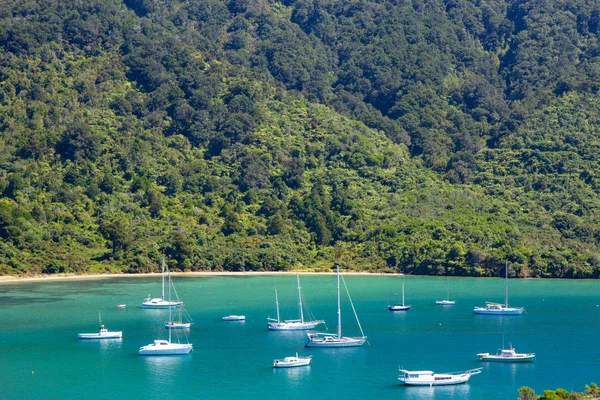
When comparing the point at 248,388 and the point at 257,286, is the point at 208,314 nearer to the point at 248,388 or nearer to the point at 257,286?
the point at 257,286

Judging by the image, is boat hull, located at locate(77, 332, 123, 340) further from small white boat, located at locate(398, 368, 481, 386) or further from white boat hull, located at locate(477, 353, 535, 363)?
white boat hull, located at locate(477, 353, 535, 363)

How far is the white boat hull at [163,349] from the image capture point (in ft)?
300

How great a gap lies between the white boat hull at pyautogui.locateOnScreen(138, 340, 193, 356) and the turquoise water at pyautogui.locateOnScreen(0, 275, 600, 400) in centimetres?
88

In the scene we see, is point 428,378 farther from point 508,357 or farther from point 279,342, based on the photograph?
point 279,342

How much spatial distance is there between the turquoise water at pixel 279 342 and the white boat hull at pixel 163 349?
0.88 m

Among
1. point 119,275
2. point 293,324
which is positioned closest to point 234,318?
point 293,324

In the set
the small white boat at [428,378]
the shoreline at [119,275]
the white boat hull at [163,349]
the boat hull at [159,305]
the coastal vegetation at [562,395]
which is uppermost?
the shoreline at [119,275]

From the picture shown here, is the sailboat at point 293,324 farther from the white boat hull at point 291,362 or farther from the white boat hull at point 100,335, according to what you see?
the white boat hull at point 291,362

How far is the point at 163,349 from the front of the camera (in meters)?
91.6

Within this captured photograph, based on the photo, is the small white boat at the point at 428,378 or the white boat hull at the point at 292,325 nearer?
the small white boat at the point at 428,378

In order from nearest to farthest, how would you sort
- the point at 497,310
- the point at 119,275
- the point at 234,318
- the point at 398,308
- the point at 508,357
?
the point at 508,357 → the point at 234,318 → the point at 497,310 → the point at 398,308 → the point at 119,275

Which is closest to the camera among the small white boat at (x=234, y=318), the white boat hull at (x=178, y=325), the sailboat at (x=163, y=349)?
the sailboat at (x=163, y=349)

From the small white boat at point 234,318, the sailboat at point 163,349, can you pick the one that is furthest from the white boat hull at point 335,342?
the small white boat at point 234,318

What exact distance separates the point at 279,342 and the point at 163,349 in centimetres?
1184
